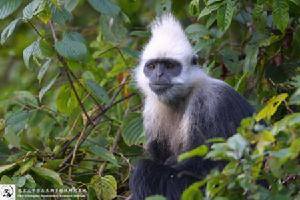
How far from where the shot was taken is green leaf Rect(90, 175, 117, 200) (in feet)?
17.8

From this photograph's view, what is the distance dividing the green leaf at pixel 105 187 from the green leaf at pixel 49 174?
1.03ft

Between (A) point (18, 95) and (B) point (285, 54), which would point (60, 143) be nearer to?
(A) point (18, 95)

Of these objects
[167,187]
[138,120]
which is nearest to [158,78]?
[138,120]

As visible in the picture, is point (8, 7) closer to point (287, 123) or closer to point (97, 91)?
point (97, 91)

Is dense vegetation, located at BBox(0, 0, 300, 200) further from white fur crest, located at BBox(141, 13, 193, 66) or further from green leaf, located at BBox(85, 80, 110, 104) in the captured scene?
white fur crest, located at BBox(141, 13, 193, 66)

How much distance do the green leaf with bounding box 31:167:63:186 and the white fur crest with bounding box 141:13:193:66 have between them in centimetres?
137

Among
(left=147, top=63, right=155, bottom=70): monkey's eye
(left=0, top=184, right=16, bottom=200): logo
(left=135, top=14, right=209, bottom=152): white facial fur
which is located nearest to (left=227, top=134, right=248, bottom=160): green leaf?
(left=0, top=184, right=16, bottom=200): logo

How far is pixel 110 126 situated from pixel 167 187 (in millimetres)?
1643

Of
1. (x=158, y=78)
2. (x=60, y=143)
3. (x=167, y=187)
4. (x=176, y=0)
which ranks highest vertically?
(x=176, y=0)

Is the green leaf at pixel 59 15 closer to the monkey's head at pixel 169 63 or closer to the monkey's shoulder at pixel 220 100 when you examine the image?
the monkey's head at pixel 169 63

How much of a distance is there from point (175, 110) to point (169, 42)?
56cm

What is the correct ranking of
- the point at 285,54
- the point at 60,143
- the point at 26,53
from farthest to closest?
1. the point at 285,54
2. the point at 60,143
3. the point at 26,53

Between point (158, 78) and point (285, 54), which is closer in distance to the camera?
point (158, 78)

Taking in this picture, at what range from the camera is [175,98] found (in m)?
6.04
